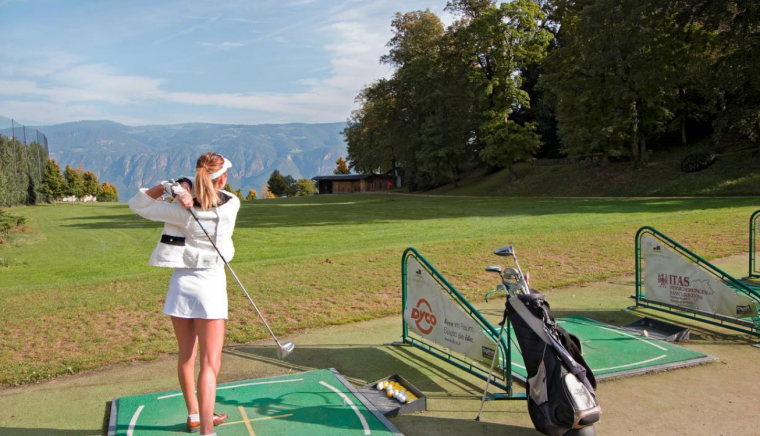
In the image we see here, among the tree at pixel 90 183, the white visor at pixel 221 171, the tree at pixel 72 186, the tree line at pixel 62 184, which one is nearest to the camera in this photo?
the white visor at pixel 221 171

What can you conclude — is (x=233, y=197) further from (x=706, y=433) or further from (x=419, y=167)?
(x=419, y=167)

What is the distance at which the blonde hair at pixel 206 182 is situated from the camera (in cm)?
420

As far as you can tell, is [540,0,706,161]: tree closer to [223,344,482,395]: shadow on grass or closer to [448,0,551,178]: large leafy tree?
[448,0,551,178]: large leafy tree

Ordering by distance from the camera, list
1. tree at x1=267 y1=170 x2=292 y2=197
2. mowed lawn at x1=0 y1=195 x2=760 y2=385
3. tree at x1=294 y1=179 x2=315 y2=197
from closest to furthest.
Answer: mowed lawn at x1=0 y1=195 x2=760 y2=385 → tree at x1=267 y1=170 x2=292 y2=197 → tree at x1=294 y1=179 x2=315 y2=197

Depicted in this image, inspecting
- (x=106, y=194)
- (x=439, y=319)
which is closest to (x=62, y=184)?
(x=106, y=194)

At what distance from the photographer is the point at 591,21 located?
3994 centimetres

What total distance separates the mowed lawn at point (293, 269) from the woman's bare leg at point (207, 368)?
338 centimetres

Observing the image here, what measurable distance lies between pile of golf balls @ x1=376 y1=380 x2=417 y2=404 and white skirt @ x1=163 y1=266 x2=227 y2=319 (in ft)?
6.45

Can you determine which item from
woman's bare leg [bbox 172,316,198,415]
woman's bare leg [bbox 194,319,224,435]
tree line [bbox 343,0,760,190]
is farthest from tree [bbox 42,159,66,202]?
woman's bare leg [bbox 194,319,224,435]

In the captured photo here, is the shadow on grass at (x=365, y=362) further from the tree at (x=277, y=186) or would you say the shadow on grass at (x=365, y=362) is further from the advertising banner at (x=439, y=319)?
the tree at (x=277, y=186)

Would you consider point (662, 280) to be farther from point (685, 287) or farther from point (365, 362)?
point (365, 362)

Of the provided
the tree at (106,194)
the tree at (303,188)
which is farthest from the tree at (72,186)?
the tree at (303,188)

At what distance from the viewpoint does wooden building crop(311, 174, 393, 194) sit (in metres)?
92.8

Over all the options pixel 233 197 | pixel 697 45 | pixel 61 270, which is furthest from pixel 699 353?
pixel 697 45
